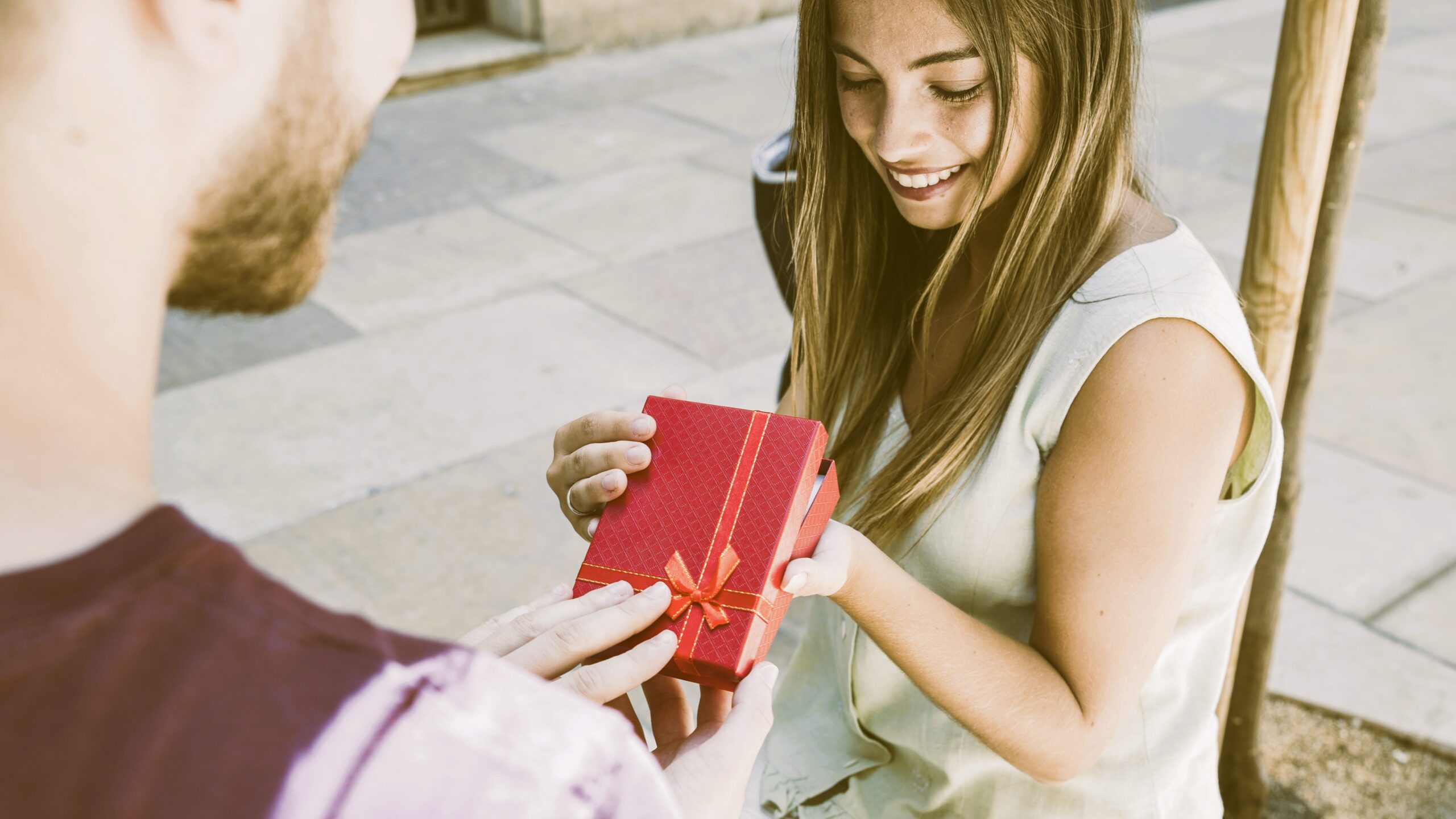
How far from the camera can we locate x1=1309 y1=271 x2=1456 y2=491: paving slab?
403 centimetres

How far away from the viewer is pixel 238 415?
14.3 feet

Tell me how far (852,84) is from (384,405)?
9.89 ft

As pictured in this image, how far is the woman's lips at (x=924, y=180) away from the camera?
1773 mm

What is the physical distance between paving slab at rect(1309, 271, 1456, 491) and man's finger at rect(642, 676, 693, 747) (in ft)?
10.1

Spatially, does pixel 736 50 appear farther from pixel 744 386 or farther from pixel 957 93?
pixel 957 93

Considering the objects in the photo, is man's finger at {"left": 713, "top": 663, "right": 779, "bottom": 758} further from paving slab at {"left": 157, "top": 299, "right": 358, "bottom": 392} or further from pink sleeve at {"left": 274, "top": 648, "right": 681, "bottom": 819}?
paving slab at {"left": 157, "top": 299, "right": 358, "bottom": 392}

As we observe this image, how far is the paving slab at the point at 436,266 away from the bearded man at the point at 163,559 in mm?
4322

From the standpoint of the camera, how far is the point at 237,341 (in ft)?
A: 16.0

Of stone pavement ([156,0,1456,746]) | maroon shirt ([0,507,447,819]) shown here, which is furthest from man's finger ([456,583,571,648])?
stone pavement ([156,0,1456,746])

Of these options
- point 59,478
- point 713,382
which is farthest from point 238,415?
point 59,478

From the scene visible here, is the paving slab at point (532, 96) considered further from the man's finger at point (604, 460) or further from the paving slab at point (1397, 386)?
the man's finger at point (604, 460)

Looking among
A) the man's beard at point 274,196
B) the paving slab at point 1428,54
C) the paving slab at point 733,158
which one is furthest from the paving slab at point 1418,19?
the man's beard at point 274,196

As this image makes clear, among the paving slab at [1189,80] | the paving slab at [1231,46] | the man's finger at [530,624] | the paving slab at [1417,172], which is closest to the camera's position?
the man's finger at [530,624]

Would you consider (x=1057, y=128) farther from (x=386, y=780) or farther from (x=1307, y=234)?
(x=386, y=780)
